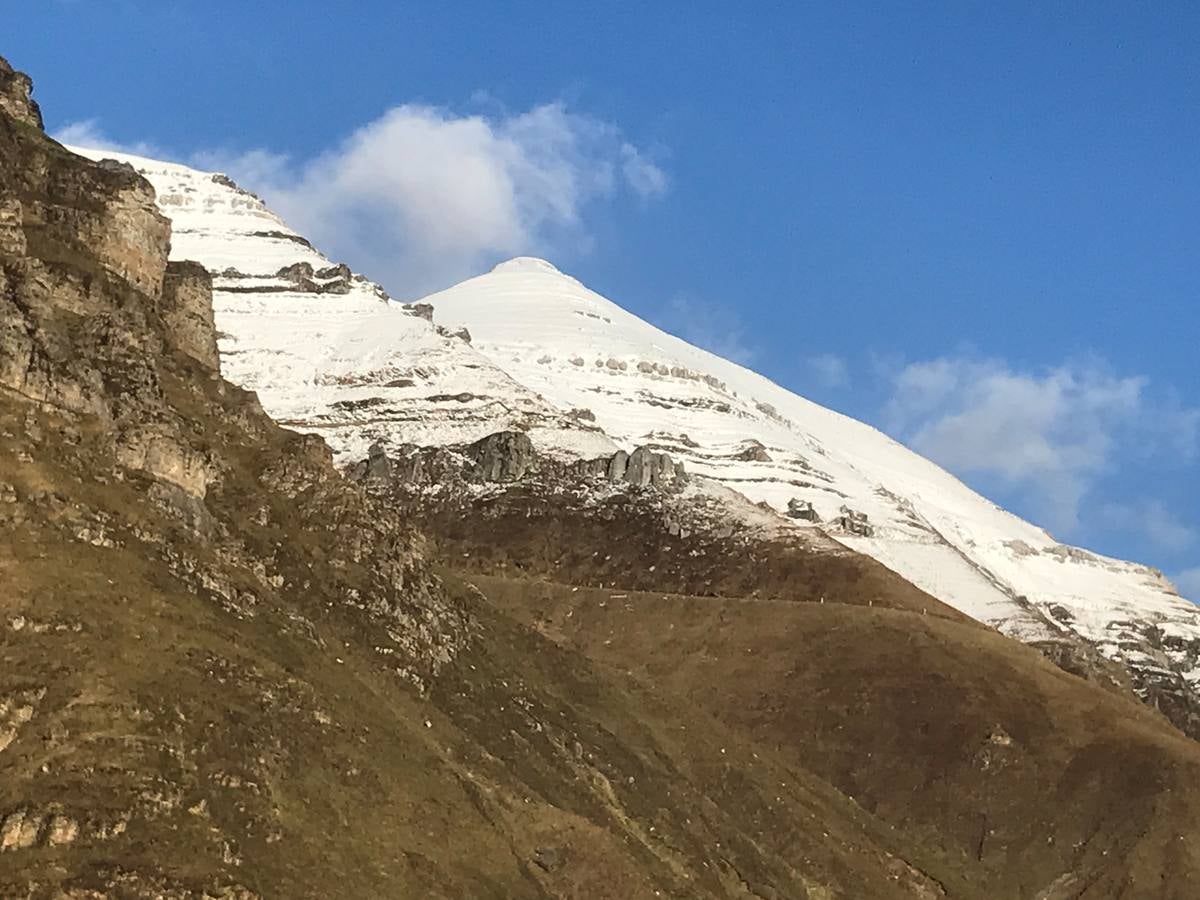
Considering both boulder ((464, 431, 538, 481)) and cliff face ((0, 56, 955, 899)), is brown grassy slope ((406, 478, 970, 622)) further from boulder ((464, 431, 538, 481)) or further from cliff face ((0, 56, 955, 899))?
cliff face ((0, 56, 955, 899))

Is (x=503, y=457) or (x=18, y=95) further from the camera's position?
(x=503, y=457)

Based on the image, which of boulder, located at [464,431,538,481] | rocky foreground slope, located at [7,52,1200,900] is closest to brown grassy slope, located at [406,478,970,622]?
rocky foreground slope, located at [7,52,1200,900]

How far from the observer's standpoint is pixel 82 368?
240 ft

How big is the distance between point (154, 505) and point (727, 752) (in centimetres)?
4615

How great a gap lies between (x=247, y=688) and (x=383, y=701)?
11.1 metres

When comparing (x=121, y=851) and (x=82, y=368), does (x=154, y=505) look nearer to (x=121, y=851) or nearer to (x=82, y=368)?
(x=82, y=368)

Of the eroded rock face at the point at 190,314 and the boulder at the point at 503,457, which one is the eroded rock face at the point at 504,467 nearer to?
the boulder at the point at 503,457

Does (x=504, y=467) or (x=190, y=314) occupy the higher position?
(x=504, y=467)

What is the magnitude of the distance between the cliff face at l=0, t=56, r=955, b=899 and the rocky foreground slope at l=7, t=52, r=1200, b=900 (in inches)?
6.7

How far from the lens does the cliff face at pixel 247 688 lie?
48.9 meters

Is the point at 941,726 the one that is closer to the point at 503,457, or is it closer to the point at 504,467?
the point at 504,467

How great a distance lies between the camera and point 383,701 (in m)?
67.4

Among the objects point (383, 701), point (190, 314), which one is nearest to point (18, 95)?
point (190, 314)

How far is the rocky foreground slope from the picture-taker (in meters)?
50.5
